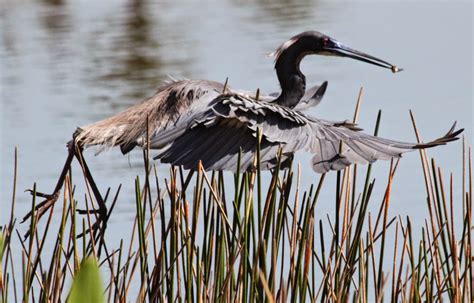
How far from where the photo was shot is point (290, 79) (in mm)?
4004

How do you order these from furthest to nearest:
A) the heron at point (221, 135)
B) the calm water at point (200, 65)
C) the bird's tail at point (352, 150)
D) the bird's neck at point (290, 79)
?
the calm water at point (200, 65) < the bird's neck at point (290, 79) < the heron at point (221, 135) < the bird's tail at point (352, 150)

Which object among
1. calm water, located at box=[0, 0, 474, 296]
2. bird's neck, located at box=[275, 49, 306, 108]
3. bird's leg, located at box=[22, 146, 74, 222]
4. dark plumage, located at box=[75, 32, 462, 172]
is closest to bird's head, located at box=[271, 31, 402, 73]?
bird's neck, located at box=[275, 49, 306, 108]

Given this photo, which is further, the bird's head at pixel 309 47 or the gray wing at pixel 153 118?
the bird's head at pixel 309 47

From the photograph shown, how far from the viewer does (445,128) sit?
21.6 feet

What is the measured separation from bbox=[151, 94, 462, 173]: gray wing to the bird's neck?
44 cm

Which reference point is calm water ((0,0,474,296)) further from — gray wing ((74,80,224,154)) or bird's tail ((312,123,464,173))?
bird's tail ((312,123,464,173))

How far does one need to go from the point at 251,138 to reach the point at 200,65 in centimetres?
480

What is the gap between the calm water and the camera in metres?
6.43

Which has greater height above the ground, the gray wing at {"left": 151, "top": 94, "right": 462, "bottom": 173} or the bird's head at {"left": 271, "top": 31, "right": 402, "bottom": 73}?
the bird's head at {"left": 271, "top": 31, "right": 402, "bottom": 73}

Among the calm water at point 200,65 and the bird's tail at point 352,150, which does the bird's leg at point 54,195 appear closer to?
the bird's tail at point 352,150

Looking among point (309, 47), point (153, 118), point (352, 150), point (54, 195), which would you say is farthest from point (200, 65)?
point (352, 150)

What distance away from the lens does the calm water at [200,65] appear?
6.43m

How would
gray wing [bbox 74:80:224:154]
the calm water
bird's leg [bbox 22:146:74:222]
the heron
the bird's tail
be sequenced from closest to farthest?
1. the bird's tail
2. the heron
3. bird's leg [bbox 22:146:74:222]
4. gray wing [bbox 74:80:224:154]
5. the calm water

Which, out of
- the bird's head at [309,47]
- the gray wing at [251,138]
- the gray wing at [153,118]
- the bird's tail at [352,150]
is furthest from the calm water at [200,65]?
the bird's tail at [352,150]
